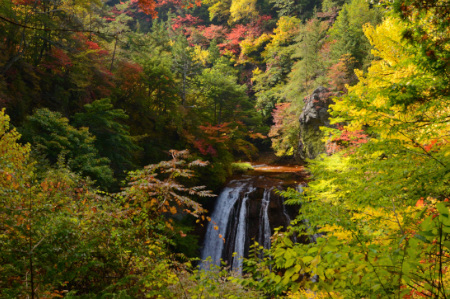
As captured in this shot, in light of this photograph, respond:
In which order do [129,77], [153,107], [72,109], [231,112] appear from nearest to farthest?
[72,109] < [129,77] < [153,107] < [231,112]

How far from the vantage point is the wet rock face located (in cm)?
1560

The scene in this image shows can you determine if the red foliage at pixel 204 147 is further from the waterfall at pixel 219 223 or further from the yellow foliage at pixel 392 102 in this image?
the yellow foliage at pixel 392 102

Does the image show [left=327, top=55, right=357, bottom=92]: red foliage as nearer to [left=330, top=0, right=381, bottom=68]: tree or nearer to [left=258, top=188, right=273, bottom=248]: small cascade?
[left=330, top=0, right=381, bottom=68]: tree

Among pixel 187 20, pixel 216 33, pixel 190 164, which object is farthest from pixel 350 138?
pixel 187 20

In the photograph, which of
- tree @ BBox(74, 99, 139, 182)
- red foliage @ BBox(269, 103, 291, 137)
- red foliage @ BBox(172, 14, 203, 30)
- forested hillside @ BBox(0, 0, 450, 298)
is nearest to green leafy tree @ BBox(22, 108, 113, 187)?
forested hillside @ BBox(0, 0, 450, 298)

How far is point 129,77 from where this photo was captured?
1049cm

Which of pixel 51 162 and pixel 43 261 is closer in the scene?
pixel 43 261

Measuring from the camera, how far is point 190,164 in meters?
4.32

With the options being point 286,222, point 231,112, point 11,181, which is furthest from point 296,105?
point 11,181

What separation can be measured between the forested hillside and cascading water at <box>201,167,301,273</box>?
0.88 meters

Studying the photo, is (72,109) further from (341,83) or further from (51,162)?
(341,83)

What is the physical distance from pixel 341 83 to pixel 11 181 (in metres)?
17.6

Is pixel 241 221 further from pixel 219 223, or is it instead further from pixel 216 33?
pixel 216 33

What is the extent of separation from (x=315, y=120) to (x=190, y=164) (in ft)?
46.0
